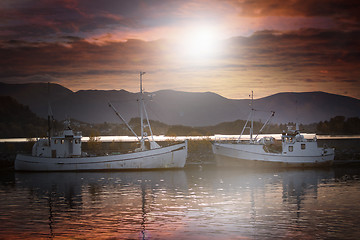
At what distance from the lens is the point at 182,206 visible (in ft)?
98.9

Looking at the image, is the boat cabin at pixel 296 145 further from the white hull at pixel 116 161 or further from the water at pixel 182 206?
the white hull at pixel 116 161

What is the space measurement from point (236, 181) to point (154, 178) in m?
9.12

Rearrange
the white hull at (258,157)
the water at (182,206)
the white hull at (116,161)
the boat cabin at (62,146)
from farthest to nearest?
the white hull at (258,157), the boat cabin at (62,146), the white hull at (116,161), the water at (182,206)

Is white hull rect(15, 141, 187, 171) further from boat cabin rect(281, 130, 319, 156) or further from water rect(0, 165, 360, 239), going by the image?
boat cabin rect(281, 130, 319, 156)

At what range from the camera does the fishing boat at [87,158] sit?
A: 55750 mm

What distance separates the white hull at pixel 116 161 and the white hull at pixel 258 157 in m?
6.37

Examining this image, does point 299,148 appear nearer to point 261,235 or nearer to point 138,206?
point 138,206

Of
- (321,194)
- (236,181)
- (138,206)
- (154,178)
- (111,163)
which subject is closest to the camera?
(138,206)

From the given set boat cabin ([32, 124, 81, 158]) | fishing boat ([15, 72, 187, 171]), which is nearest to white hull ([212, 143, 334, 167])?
fishing boat ([15, 72, 187, 171])

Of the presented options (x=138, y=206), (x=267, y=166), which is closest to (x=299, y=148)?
(x=267, y=166)

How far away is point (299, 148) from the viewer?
59.5m

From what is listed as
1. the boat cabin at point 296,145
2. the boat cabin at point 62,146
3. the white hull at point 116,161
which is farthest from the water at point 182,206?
the boat cabin at point 296,145

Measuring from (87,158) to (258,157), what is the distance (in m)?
22.6

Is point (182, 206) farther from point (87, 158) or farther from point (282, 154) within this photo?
point (282, 154)
